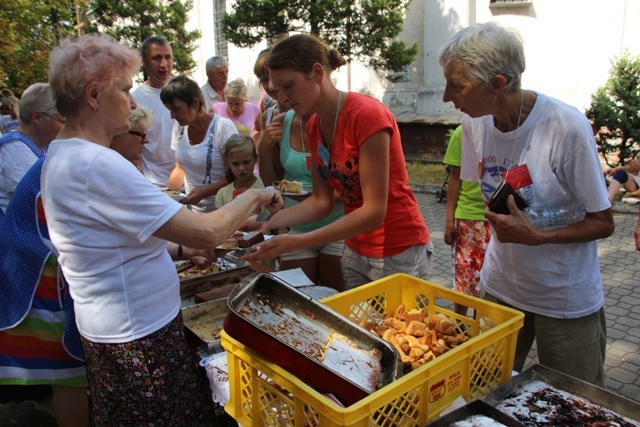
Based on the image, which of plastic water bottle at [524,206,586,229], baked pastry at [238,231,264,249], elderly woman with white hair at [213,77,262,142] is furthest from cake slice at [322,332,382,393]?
elderly woman with white hair at [213,77,262,142]

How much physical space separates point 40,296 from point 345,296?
56.3 inches

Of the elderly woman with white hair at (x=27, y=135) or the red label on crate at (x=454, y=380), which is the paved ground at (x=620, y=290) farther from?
the elderly woman with white hair at (x=27, y=135)

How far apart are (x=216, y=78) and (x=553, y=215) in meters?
5.16

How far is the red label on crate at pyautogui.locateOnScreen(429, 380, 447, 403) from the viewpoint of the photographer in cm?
142

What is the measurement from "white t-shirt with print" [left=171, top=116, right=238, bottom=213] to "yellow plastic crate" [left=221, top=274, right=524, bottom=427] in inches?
97.9

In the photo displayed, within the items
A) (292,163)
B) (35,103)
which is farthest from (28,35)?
(292,163)

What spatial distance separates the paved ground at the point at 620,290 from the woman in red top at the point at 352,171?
1965mm

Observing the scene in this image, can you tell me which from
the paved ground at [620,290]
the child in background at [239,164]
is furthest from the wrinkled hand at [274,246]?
the paved ground at [620,290]

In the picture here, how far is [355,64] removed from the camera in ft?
49.4

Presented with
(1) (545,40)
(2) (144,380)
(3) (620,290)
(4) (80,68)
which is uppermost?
(1) (545,40)

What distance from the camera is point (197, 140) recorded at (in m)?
4.08

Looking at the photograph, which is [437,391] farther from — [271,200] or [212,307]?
[212,307]

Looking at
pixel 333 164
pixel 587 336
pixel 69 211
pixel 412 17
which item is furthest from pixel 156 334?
pixel 412 17

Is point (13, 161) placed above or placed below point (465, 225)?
above
